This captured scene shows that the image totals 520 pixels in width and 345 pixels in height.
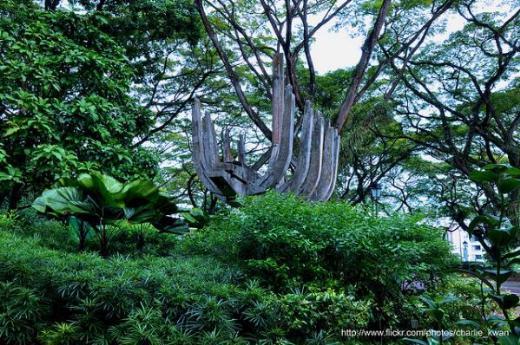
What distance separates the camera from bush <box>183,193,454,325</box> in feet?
9.16

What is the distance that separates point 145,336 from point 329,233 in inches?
58.9

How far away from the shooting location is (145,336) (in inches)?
76.7

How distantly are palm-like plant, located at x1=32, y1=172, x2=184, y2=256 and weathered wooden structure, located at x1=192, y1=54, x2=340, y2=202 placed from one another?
5.93 feet

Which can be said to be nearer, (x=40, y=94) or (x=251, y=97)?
(x=40, y=94)

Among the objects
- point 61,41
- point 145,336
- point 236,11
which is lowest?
point 145,336

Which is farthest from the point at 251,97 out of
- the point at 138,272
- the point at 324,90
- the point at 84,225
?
the point at 138,272

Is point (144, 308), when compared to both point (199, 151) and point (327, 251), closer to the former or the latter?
point (327, 251)

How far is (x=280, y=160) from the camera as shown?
5.06 metres

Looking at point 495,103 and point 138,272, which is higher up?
point 495,103

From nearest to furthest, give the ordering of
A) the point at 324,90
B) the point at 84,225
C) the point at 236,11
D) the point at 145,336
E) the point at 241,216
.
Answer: the point at 145,336 < the point at 241,216 < the point at 84,225 < the point at 236,11 < the point at 324,90

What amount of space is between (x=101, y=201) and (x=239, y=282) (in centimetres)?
137

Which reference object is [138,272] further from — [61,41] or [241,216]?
[61,41]

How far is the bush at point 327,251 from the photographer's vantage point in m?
2.79

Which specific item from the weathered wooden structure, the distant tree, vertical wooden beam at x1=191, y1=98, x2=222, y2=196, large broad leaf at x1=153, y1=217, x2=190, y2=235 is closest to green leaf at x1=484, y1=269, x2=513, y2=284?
large broad leaf at x1=153, y1=217, x2=190, y2=235
